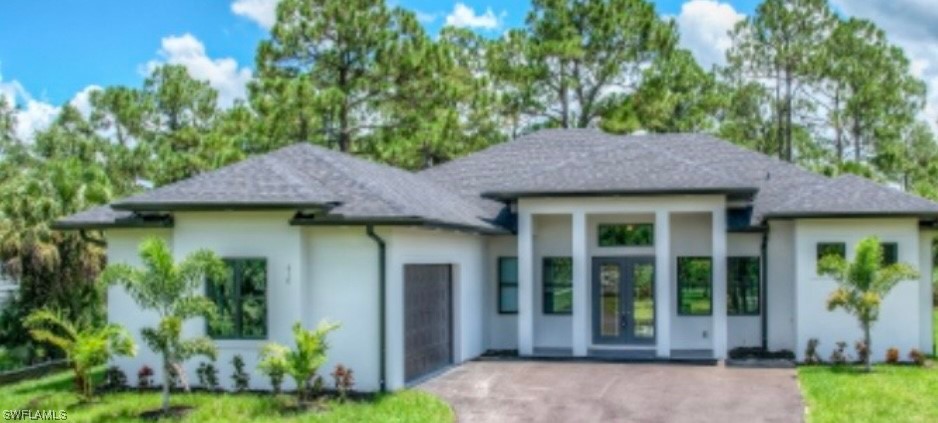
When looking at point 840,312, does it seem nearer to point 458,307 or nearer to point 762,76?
point 458,307

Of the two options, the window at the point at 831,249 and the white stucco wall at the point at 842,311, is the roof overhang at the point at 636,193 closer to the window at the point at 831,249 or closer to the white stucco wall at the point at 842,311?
the white stucco wall at the point at 842,311

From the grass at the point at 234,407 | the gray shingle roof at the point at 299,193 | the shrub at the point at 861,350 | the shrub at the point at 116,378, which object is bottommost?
the grass at the point at 234,407

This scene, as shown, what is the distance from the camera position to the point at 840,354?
19422mm

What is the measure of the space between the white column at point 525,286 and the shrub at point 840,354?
19.8 ft

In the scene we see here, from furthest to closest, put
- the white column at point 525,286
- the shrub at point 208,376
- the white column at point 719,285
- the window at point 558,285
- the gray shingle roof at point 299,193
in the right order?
the window at point 558,285, the white column at point 525,286, the white column at point 719,285, the shrub at point 208,376, the gray shingle roof at point 299,193

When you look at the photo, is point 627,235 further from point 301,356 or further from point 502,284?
point 301,356

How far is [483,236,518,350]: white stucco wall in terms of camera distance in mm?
22312

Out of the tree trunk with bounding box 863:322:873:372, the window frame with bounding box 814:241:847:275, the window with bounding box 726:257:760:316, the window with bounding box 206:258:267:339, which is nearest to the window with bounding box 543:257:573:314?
the window with bounding box 726:257:760:316

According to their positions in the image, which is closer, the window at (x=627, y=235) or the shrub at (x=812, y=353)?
the shrub at (x=812, y=353)

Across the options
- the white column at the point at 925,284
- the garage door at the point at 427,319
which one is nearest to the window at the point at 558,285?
the garage door at the point at 427,319

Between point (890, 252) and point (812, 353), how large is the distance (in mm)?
2512

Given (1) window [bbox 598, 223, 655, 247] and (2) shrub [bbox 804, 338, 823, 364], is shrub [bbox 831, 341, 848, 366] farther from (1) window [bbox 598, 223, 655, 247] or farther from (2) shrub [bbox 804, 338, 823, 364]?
(1) window [bbox 598, 223, 655, 247]

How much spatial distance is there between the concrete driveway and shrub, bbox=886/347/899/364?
7.98 feet

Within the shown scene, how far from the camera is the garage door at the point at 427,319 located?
17.0m
